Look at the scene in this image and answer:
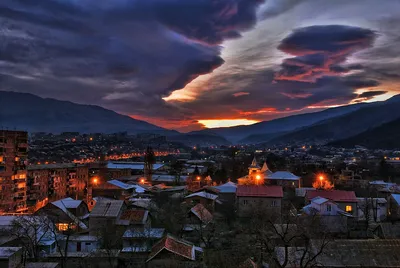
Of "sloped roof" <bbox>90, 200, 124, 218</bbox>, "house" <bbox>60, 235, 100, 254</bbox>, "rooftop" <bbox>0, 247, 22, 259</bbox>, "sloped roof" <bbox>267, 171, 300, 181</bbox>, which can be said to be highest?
"sloped roof" <bbox>267, 171, 300, 181</bbox>

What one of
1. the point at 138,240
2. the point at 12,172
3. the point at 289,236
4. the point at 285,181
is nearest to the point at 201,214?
A: the point at 138,240

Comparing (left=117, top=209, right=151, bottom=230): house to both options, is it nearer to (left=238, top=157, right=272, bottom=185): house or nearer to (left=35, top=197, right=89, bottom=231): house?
(left=35, top=197, right=89, bottom=231): house

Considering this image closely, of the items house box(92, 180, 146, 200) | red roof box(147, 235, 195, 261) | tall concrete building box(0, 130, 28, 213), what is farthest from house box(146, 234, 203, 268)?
tall concrete building box(0, 130, 28, 213)

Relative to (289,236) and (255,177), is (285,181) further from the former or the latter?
(289,236)

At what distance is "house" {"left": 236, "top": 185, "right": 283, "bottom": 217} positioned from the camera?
3519 cm

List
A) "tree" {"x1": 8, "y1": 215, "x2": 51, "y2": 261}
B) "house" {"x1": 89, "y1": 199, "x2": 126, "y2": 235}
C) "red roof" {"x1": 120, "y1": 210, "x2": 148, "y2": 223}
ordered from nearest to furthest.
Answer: "tree" {"x1": 8, "y1": 215, "x2": 51, "y2": 261}
"house" {"x1": 89, "y1": 199, "x2": 126, "y2": 235}
"red roof" {"x1": 120, "y1": 210, "x2": 148, "y2": 223}

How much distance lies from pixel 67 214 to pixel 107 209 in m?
4.77

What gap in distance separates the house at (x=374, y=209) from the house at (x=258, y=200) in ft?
24.6

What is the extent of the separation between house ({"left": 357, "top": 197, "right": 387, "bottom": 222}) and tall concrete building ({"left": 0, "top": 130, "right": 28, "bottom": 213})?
123 ft

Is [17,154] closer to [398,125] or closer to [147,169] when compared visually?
[147,169]

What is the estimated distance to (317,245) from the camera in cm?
2048

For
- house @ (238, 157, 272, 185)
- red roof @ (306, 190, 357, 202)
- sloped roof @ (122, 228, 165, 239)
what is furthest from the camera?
house @ (238, 157, 272, 185)

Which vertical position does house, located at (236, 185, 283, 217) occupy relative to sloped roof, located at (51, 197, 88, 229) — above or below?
above

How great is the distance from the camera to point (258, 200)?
35.6 metres
